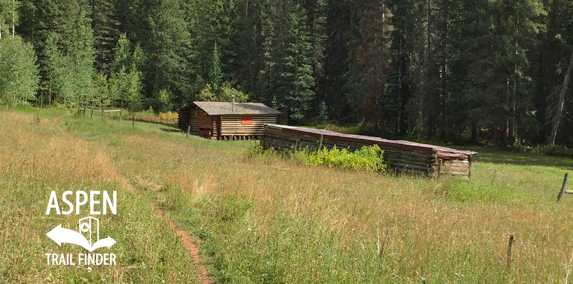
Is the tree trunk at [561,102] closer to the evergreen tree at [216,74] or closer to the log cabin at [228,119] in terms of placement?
the log cabin at [228,119]

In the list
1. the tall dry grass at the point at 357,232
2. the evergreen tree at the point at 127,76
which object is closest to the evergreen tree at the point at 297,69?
the evergreen tree at the point at 127,76

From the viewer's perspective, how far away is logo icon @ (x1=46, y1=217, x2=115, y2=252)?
5.52 m

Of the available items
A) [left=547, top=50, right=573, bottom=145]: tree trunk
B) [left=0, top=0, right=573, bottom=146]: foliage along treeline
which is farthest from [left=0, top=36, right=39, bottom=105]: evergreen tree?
[left=547, top=50, right=573, bottom=145]: tree trunk

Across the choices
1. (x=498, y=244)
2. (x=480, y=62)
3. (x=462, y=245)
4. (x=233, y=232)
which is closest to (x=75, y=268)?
(x=233, y=232)

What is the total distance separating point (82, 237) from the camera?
5668 mm

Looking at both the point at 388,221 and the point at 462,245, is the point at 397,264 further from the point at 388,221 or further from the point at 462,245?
the point at 388,221

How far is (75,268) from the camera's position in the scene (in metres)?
4.82

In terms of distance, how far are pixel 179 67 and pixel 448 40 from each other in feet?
134

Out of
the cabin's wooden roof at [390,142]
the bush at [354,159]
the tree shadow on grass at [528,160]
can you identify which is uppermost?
the cabin's wooden roof at [390,142]

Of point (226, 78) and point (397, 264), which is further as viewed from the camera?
point (226, 78)

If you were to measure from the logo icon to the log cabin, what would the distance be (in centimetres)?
3516

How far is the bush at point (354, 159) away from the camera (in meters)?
16.2

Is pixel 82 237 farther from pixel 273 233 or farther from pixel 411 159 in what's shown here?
pixel 411 159

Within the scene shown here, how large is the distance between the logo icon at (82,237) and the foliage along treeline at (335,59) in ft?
122
